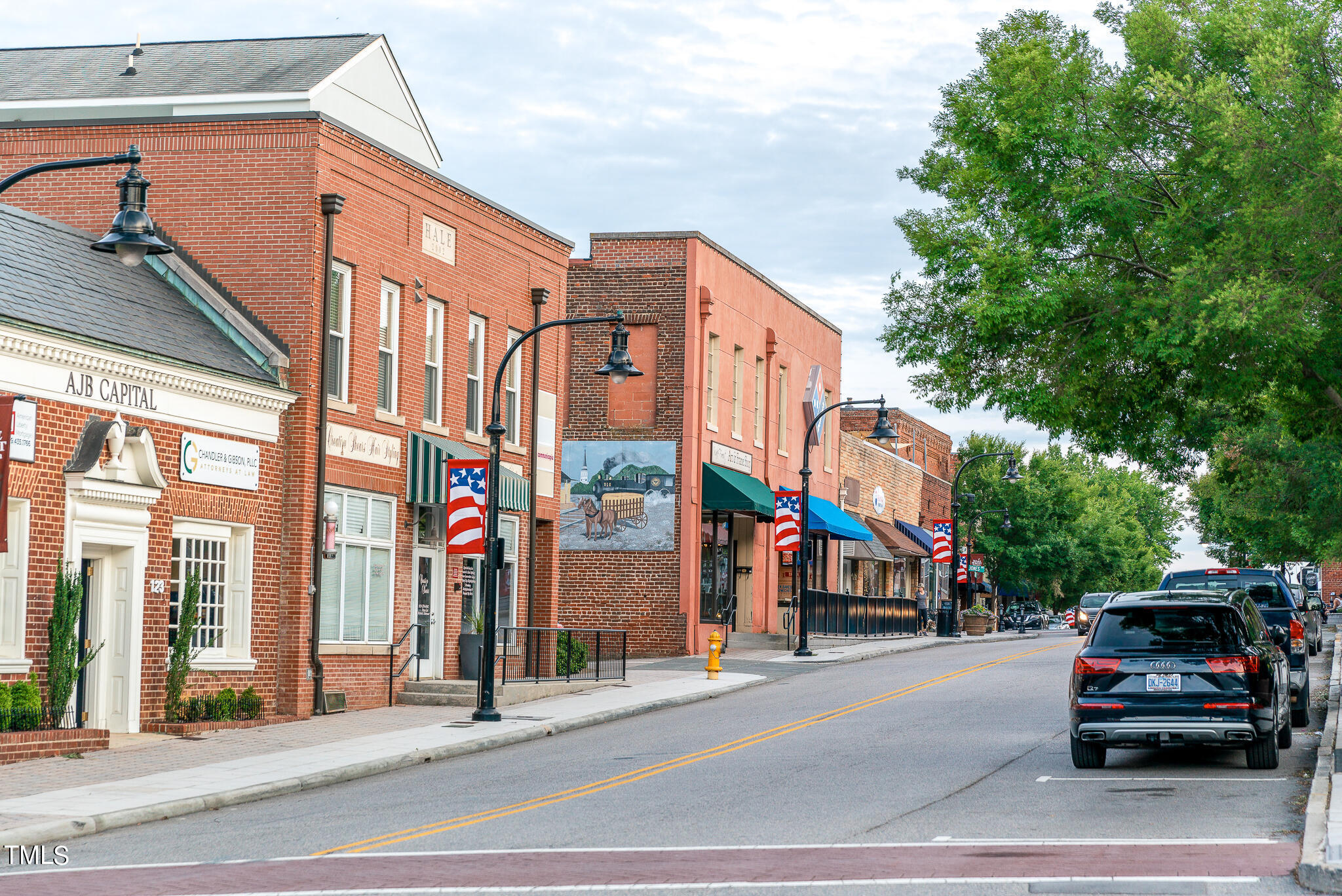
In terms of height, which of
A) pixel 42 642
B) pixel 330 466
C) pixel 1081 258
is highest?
pixel 1081 258

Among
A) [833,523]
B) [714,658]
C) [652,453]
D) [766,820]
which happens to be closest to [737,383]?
[652,453]

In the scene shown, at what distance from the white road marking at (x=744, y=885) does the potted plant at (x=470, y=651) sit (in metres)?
16.7

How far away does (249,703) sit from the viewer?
21172 mm

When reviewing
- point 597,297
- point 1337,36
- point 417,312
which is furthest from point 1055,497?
point 1337,36

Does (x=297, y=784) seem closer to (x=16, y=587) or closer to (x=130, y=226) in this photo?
(x=16, y=587)

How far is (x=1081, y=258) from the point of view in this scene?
57.0 feet

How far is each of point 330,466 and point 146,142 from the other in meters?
5.50

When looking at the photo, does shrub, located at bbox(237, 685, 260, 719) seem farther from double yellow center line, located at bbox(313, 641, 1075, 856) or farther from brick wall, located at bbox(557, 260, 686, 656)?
brick wall, located at bbox(557, 260, 686, 656)

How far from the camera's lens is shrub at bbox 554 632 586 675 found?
28328mm

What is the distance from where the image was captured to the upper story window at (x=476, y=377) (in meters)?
27.1

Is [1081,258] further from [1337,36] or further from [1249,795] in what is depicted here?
[1249,795]

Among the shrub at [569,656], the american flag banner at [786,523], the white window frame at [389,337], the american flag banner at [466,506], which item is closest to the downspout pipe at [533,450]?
the shrub at [569,656]

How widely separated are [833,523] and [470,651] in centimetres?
1896

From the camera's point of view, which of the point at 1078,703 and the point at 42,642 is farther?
the point at 42,642
